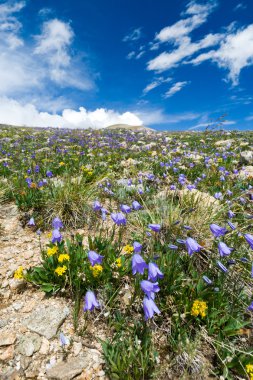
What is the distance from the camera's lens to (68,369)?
254 cm

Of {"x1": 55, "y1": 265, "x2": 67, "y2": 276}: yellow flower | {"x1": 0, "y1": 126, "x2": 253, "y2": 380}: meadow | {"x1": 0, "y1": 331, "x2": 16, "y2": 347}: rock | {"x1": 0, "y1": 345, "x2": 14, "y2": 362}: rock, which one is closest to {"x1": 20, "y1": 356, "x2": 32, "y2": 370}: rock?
{"x1": 0, "y1": 345, "x2": 14, "y2": 362}: rock

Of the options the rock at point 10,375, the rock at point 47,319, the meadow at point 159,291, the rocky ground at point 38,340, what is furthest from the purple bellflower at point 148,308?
the rock at point 10,375

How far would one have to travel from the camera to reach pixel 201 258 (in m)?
3.91

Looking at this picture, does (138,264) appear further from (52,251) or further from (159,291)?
(52,251)

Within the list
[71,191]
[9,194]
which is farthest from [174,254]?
[9,194]

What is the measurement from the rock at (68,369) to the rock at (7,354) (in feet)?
1.61

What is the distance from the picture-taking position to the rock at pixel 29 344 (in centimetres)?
269

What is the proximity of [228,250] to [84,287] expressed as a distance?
6.43ft

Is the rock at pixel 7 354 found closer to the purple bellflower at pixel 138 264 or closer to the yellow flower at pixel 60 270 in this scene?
the yellow flower at pixel 60 270

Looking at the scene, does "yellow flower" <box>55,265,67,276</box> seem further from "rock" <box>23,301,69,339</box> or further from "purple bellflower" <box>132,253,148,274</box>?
"purple bellflower" <box>132,253,148,274</box>

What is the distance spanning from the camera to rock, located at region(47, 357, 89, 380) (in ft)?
8.12

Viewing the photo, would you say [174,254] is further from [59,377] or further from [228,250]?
[59,377]

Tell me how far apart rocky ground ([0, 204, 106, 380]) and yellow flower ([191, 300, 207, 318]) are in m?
1.18

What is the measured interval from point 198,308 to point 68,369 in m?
1.58
